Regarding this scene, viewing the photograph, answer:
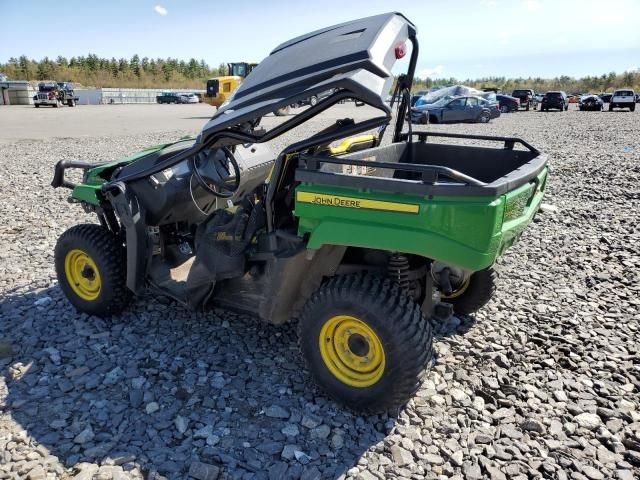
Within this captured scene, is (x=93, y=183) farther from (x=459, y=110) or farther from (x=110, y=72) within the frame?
(x=110, y=72)

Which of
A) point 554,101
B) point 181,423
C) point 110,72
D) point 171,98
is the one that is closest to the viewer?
point 181,423

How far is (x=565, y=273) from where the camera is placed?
15.8 ft

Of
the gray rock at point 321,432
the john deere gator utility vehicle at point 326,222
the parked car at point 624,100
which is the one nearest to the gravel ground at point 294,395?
the gray rock at point 321,432

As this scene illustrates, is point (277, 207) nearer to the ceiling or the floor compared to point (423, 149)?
nearer to the floor

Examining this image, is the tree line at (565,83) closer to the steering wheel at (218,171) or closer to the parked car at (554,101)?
the parked car at (554,101)

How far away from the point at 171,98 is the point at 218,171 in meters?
45.7

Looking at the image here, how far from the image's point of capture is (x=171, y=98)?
46.0m

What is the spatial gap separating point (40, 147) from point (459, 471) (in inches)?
533

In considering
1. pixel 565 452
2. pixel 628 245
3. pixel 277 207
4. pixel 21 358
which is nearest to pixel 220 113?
pixel 277 207

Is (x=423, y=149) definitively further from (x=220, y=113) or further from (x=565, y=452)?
(x=565, y=452)

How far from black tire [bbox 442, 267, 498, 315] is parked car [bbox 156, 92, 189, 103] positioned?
45.1 m

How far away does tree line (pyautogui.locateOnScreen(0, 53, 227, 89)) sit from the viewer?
210ft

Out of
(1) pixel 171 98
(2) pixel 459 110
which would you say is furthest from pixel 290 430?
(1) pixel 171 98

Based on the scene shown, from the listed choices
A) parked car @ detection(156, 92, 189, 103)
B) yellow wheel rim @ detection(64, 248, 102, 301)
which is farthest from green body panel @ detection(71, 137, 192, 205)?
parked car @ detection(156, 92, 189, 103)
